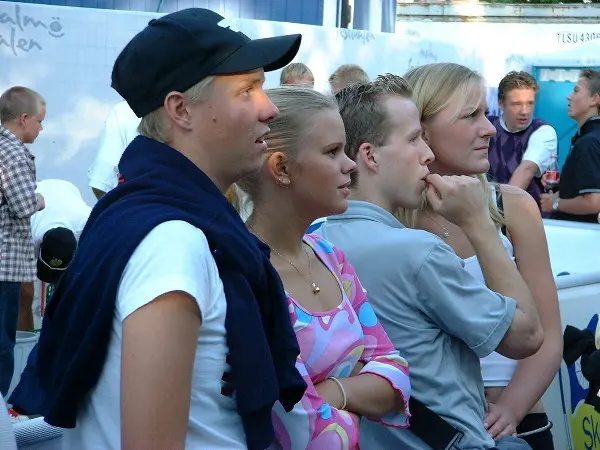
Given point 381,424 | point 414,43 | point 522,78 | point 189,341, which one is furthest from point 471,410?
point 414,43

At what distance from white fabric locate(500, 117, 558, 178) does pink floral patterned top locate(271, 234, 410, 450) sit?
555 centimetres

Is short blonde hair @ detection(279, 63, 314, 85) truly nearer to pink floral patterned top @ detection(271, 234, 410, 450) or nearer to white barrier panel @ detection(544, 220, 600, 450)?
white barrier panel @ detection(544, 220, 600, 450)

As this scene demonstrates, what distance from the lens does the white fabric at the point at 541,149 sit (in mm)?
7609

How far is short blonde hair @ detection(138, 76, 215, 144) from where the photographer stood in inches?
66.6

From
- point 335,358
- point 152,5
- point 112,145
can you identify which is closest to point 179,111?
point 335,358

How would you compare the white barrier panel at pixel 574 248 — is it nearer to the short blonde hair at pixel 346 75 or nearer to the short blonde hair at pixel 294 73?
the short blonde hair at pixel 346 75

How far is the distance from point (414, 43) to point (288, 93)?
30.8ft

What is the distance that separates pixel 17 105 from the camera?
6.47 meters

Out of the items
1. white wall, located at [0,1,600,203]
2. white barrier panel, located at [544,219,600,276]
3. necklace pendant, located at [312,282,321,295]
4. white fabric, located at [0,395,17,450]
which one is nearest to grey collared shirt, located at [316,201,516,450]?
necklace pendant, located at [312,282,321,295]

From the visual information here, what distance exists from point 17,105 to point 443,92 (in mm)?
4271

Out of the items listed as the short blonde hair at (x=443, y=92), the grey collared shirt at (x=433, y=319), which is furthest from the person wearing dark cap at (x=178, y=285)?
the short blonde hair at (x=443, y=92)

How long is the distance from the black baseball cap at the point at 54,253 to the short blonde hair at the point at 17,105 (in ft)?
2.60

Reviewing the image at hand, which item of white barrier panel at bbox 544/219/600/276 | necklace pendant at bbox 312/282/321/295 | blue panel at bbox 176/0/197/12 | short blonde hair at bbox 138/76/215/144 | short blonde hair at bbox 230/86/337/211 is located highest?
blue panel at bbox 176/0/197/12

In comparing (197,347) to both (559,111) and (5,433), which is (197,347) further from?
(559,111)
